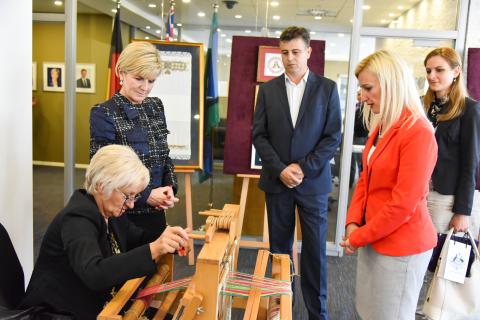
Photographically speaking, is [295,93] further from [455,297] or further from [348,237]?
[455,297]

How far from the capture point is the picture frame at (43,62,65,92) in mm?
7641

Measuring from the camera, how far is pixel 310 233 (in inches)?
95.0

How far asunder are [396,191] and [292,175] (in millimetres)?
853

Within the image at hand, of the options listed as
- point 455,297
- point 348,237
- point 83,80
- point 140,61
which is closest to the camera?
point 348,237

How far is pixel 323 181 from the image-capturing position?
2406 millimetres

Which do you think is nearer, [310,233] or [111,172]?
[111,172]

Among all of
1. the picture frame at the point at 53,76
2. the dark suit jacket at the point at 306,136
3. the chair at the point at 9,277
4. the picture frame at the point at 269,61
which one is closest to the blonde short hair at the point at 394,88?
the dark suit jacket at the point at 306,136

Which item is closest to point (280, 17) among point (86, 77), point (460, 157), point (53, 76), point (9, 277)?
Answer: point (460, 157)

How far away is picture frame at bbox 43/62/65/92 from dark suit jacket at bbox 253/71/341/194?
247 inches

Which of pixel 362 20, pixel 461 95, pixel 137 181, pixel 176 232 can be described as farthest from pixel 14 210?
pixel 362 20

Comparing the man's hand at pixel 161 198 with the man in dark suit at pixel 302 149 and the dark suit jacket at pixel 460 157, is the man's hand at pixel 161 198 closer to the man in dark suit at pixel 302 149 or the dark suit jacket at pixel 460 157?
the man in dark suit at pixel 302 149

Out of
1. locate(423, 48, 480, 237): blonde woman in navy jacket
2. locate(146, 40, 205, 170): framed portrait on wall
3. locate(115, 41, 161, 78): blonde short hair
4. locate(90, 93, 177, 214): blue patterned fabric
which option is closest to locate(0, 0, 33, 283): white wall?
locate(90, 93, 177, 214): blue patterned fabric

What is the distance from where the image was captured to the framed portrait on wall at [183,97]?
3299 millimetres

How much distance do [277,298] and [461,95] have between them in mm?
1603
